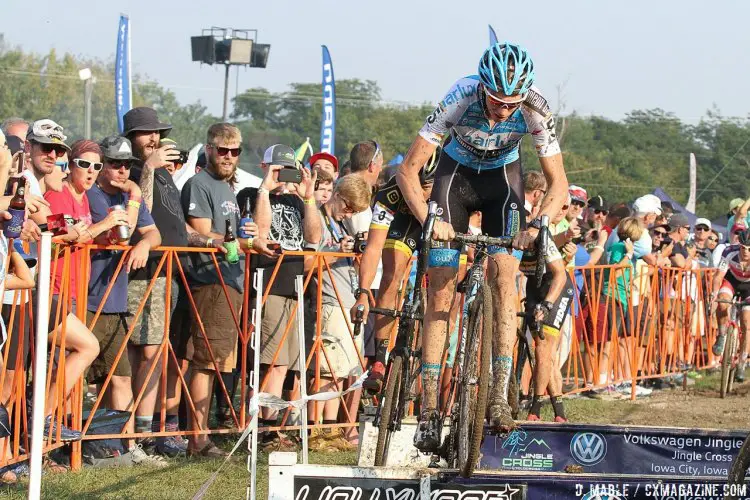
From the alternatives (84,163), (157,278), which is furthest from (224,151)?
(84,163)

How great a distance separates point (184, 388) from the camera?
8.49m

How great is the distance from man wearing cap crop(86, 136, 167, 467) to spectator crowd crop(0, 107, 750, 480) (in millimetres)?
10

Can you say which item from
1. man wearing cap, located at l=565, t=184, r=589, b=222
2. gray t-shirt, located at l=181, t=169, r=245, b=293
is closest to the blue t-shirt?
gray t-shirt, located at l=181, t=169, r=245, b=293

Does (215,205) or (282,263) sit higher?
(215,205)

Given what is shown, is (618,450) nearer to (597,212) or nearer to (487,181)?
(487,181)

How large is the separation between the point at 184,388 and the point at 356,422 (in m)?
1.72

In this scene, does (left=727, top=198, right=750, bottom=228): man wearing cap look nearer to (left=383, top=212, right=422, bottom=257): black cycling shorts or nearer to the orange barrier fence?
the orange barrier fence

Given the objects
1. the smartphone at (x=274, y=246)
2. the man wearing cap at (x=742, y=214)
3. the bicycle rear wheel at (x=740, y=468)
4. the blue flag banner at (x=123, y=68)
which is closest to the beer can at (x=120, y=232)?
the smartphone at (x=274, y=246)

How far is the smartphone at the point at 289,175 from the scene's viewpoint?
359 inches

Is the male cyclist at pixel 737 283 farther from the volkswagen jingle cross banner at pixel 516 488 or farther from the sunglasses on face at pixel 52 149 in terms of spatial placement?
the sunglasses on face at pixel 52 149

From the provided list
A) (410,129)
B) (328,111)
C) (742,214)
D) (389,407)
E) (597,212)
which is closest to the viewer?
(389,407)

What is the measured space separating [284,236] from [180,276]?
1.03 m

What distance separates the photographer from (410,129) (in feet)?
201

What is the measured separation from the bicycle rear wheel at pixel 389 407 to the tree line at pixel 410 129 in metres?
43.5
